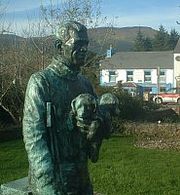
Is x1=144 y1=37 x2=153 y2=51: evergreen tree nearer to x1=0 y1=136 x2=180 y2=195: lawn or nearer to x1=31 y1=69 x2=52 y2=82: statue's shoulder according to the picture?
x1=0 y1=136 x2=180 y2=195: lawn

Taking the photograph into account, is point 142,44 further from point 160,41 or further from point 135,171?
point 135,171

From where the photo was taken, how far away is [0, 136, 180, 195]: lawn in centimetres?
886

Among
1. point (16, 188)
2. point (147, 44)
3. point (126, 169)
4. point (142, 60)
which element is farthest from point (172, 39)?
point (16, 188)

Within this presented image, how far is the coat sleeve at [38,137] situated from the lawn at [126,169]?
20.5 feet

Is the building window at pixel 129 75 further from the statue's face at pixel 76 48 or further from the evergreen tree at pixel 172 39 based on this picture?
the statue's face at pixel 76 48

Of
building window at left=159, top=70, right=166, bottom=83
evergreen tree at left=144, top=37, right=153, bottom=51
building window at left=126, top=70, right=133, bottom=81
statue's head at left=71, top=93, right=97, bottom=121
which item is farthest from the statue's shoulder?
evergreen tree at left=144, top=37, right=153, bottom=51

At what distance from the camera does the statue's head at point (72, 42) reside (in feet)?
7.98

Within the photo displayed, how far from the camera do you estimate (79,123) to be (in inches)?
94.7

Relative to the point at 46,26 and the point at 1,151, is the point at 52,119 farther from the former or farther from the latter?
the point at 46,26

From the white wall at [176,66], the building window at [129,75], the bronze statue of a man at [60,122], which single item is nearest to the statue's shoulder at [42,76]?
the bronze statue of a man at [60,122]

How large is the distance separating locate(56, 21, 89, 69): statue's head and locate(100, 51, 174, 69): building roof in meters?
48.7

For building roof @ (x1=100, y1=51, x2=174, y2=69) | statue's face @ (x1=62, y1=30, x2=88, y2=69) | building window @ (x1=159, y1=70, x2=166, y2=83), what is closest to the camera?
statue's face @ (x1=62, y1=30, x2=88, y2=69)

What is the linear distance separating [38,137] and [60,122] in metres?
0.19

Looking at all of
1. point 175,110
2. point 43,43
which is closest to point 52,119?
point 43,43
